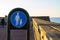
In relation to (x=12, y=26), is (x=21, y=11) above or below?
above

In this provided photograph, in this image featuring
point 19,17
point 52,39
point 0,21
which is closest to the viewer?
point 52,39

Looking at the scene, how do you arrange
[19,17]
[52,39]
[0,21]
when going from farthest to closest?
[0,21]
[19,17]
[52,39]

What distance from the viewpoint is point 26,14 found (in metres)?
5.01

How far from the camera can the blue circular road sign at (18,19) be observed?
4875 millimetres

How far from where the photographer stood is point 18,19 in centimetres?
484

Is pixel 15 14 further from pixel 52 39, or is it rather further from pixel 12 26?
pixel 52 39

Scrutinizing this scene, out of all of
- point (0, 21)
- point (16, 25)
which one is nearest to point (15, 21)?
point (16, 25)

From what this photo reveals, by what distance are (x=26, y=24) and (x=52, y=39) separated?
2.24 m

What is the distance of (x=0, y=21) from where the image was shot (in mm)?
30734

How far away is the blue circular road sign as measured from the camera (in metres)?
4.88

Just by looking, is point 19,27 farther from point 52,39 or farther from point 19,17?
point 52,39

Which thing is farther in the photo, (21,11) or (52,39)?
(21,11)

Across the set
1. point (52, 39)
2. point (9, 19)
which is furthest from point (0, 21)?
point (52, 39)

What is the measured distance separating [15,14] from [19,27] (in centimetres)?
34
